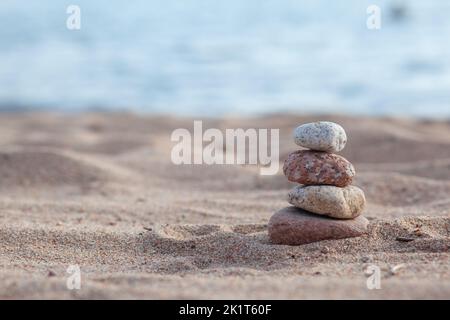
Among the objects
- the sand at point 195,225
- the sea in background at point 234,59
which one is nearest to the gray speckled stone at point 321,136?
the sand at point 195,225

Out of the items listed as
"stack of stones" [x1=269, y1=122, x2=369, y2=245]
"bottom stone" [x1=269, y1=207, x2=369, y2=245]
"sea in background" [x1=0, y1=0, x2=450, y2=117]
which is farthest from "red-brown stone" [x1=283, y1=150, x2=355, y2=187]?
"sea in background" [x1=0, y1=0, x2=450, y2=117]

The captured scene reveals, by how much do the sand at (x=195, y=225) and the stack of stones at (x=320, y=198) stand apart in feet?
0.30

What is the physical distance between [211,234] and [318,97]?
957 centimetres

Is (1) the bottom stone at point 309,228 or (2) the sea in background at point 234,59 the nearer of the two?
(1) the bottom stone at point 309,228

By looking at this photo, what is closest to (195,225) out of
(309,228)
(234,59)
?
(309,228)

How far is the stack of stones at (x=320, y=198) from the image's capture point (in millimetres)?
4027

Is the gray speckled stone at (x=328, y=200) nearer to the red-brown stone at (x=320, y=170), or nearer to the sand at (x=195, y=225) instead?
the red-brown stone at (x=320, y=170)

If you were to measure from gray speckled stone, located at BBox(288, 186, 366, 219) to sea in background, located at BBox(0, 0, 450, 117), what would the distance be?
8212 millimetres

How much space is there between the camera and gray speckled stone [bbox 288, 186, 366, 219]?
401 centimetres

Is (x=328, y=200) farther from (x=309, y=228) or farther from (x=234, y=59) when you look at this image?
(x=234, y=59)

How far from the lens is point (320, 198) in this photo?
158 inches

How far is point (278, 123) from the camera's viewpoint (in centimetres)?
1050

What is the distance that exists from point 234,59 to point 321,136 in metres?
13.1
